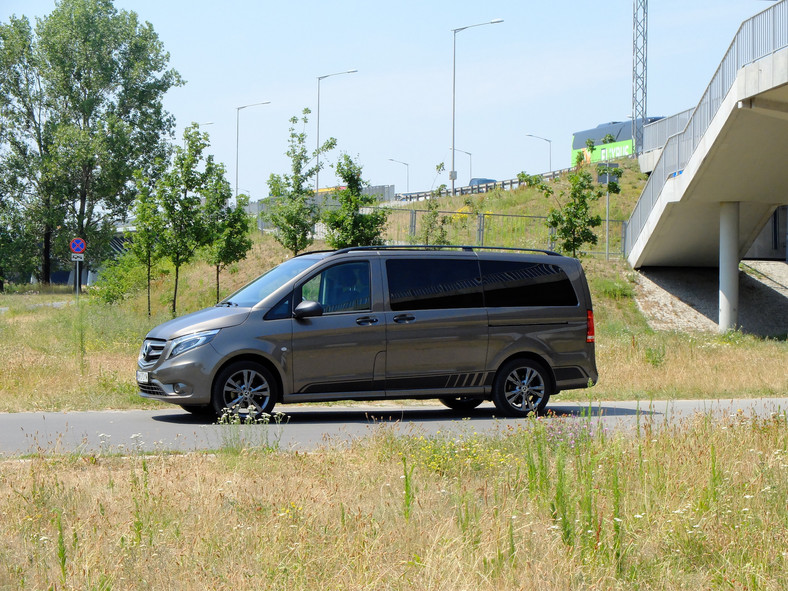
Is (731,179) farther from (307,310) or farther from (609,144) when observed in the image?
(609,144)

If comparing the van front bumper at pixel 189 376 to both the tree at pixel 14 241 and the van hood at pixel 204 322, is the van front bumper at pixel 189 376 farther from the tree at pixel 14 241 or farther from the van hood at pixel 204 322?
the tree at pixel 14 241

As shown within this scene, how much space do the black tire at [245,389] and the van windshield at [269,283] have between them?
0.75m

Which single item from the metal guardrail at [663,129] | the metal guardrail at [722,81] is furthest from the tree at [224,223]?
the metal guardrail at [663,129]

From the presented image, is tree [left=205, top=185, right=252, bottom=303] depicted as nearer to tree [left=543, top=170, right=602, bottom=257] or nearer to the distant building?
tree [left=543, top=170, right=602, bottom=257]

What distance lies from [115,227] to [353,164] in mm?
33990

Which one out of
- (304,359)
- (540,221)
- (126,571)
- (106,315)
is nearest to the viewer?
(126,571)

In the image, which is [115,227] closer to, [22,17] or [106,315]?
[22,17]

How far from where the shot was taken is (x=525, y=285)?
12188mm

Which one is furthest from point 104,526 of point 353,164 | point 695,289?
point 695,289

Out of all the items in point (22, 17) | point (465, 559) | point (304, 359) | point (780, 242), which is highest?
point (22, 17)

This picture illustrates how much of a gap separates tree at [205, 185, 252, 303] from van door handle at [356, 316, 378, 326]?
2115 centimetres

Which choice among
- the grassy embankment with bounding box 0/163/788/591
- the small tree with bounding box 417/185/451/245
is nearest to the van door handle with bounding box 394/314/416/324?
the grassy embankment with bounding box 0/163/788/591

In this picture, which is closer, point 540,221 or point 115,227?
point 540,221

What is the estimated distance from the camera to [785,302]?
3412cm
